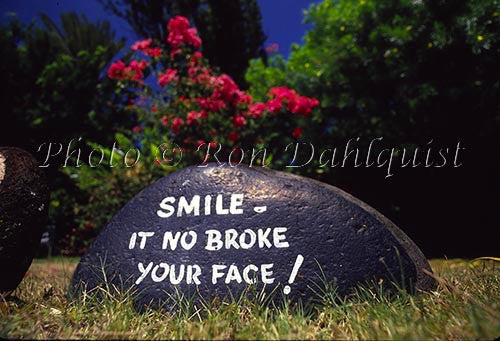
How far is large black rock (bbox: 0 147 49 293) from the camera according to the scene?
2326mm

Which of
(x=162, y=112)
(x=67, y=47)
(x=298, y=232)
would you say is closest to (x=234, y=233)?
(x=298, y=232)

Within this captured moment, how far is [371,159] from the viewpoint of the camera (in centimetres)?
668

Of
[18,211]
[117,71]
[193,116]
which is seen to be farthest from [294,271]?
[117,71]

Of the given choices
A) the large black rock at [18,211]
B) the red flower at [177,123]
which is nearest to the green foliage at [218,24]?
the red flower at [177,123]

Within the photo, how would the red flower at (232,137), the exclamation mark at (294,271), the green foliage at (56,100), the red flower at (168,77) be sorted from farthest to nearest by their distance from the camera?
1. the green foliage at (56,100)
2. the red flower at (232,137)
3. the red flower at (168,77)
4. the exclamation mark at (294,271)

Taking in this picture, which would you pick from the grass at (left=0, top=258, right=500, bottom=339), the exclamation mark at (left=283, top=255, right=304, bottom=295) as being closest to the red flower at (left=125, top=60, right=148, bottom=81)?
the grass at (left=0, top=258, right=500, bottom=339)

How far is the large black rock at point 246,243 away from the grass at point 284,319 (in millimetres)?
116

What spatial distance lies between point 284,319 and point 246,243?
0.59m

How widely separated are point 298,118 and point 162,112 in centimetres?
254

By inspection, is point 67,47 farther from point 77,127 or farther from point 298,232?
point 298,232

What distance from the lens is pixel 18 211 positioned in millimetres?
2365

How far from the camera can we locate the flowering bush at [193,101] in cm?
604

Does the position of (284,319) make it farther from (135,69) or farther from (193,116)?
(135,69)

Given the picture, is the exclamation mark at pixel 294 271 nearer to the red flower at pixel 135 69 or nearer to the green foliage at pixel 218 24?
the red flower at pixel 135 69
